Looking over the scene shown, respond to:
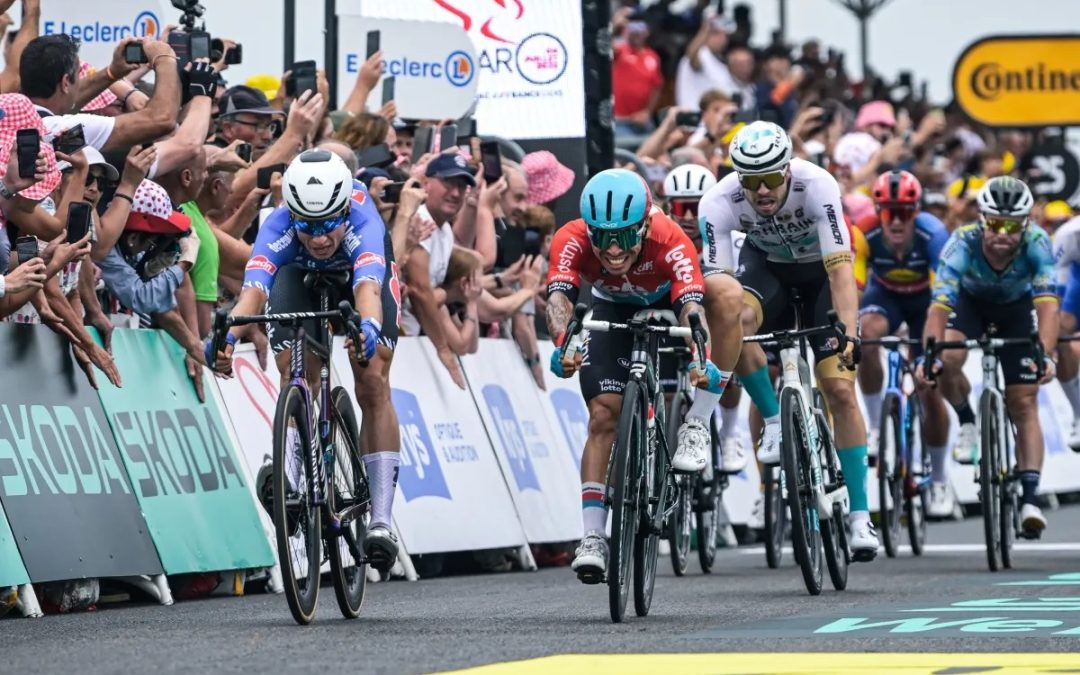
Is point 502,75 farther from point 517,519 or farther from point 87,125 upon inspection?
point 87,125

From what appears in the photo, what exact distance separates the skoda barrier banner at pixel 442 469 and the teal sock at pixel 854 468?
8.63 feet

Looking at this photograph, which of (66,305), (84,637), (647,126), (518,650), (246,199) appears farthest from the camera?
(647,126)

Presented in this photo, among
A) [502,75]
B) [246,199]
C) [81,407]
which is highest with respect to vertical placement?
[502,75]

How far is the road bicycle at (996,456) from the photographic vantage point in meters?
13.4

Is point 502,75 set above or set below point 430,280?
above

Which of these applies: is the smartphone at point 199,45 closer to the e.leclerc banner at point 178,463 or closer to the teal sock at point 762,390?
the e.leclerc banner at point 178,463

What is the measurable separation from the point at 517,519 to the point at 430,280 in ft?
5.81

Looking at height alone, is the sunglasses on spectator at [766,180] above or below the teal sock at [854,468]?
above

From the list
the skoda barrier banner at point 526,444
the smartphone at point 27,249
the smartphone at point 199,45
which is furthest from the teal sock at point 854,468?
the smartphone at point 27,249

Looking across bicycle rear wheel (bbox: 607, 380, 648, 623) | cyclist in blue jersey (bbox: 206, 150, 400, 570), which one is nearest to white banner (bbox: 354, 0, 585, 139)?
cyclist in blue jersey (bbox: 206, 150, 400, 570)

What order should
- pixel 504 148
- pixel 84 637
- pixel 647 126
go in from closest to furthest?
1. pixel 84 637
2. pixel 504 148
3. pixel 647 126

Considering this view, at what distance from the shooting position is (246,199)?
12547 millimetres

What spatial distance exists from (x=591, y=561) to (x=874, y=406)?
623 centimetres

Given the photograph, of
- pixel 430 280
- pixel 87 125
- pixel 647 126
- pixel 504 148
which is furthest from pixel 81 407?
pixel 647 126
